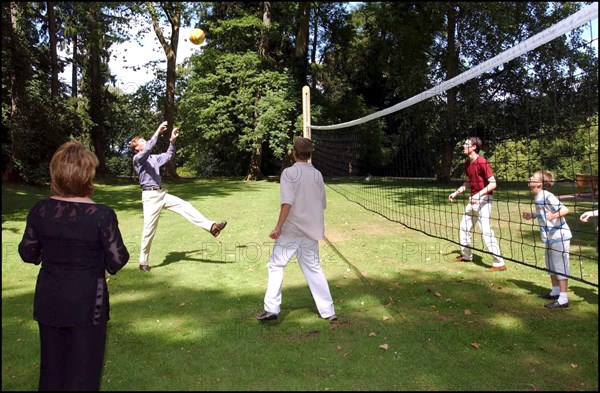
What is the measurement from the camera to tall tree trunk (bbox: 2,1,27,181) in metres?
15.8

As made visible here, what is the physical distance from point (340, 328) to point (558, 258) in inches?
86.7

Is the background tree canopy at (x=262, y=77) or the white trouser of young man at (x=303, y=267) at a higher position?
the background tree canopy at (x=262, y=77)

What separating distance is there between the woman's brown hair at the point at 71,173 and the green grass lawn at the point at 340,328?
54.4 inches

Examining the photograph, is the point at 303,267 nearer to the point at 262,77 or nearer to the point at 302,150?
the point at 302,150

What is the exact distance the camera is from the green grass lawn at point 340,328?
3.15m

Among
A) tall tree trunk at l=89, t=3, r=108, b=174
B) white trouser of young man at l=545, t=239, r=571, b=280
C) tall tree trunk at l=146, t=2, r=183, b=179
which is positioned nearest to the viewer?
white trouser of young man at l=545, t=239, r=571, b=280

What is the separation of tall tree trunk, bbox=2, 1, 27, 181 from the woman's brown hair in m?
15.6

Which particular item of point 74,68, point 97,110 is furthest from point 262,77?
point 74,68

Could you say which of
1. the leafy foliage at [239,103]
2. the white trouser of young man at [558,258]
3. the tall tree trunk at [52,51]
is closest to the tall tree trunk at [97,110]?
the tall tree trunk at [52,51]

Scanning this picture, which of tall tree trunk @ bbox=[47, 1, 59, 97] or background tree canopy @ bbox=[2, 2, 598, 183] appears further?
tall tree trunk @ bbox=[47, 1, 59, 97]

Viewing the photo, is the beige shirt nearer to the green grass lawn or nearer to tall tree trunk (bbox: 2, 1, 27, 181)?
the green grass lawn

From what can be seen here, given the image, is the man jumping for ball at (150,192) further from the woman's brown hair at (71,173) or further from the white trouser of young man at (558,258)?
the white trouser of young man at (558,258)

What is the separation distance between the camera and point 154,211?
236 inches

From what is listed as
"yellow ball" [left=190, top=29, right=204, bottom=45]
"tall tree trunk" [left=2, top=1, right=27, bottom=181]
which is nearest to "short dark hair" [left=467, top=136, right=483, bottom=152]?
"yellow ball" [left=190, top=29, right=204, bottom=45]
